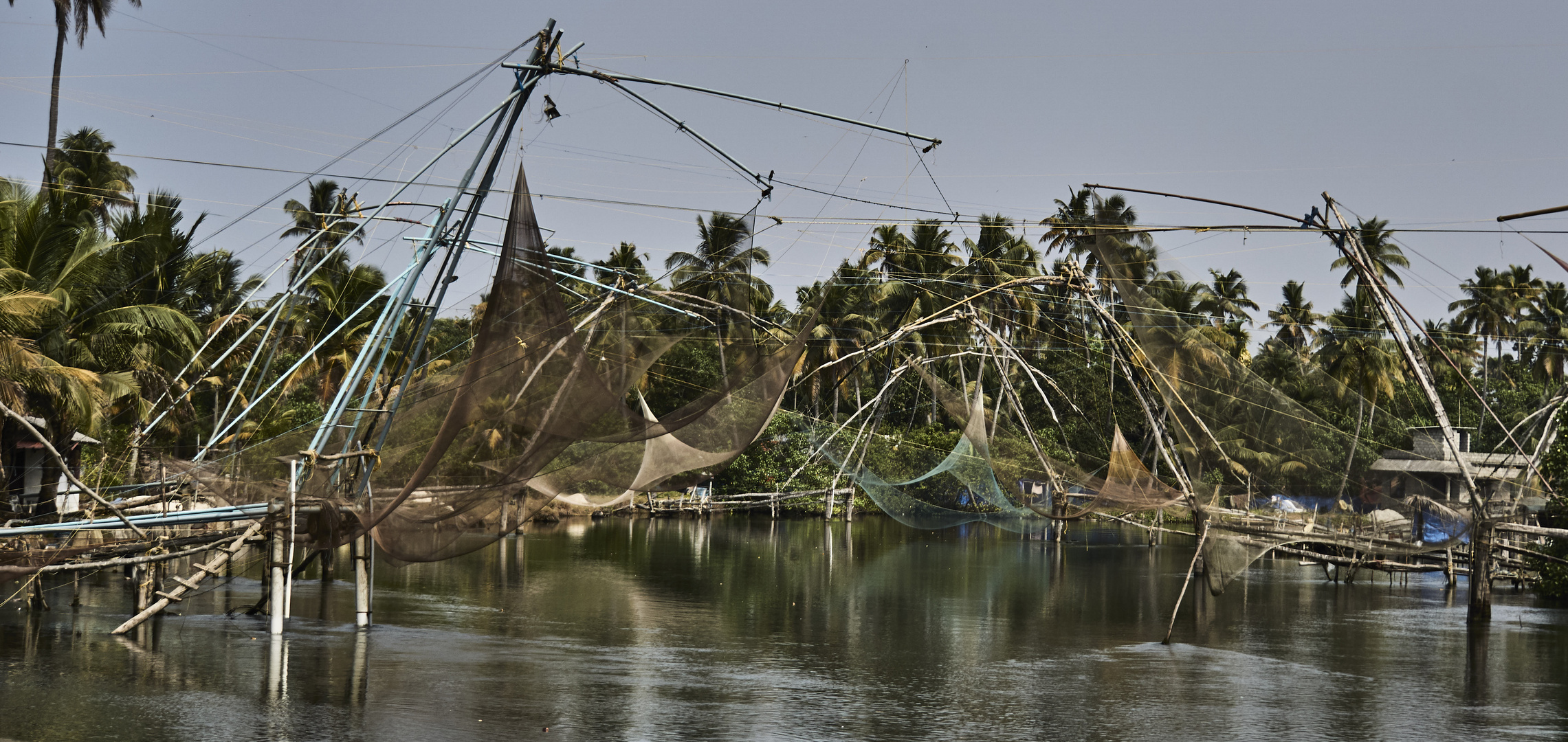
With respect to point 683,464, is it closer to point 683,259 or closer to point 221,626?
point 221,626

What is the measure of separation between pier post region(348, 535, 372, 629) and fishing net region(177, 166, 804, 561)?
162 cm

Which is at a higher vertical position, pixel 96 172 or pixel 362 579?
pixel 96 172

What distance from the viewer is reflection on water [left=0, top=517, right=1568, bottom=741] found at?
10.8 meters

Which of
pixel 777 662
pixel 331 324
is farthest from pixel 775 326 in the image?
pixel 331 324

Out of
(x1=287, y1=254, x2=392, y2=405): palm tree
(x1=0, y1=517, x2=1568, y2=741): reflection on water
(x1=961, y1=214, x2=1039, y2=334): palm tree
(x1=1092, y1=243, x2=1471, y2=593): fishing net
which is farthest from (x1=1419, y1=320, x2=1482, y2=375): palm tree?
(x1=287, y1=254, x2=392, y2=405): palm tree

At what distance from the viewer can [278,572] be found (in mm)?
14086

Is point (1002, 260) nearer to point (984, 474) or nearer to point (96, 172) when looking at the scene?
point (984, 474)

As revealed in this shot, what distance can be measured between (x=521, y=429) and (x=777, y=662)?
4648 millimetres

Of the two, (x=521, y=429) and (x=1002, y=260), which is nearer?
(x=521, y=429)

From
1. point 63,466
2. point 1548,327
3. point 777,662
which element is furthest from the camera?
point 1548,327

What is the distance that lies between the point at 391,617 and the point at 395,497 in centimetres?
639

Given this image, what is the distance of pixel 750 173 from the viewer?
506 inches

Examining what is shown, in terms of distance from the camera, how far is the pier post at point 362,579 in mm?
15291

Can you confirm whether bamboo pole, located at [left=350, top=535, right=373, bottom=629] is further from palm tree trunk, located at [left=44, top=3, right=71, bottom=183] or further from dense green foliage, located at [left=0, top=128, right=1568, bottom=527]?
palm tree trunk, located at [left=44, top=3, right=71, bottom=183]
